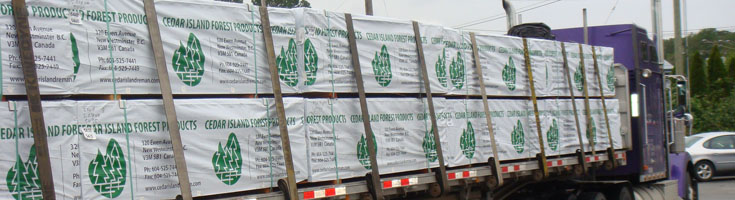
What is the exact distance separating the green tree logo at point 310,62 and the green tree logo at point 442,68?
1.44 m

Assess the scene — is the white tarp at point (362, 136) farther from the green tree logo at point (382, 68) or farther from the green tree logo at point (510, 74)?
the green tree logo at point (510, 74)

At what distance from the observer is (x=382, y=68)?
20.0 ft

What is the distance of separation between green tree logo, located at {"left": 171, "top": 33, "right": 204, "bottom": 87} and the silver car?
17.5 metres

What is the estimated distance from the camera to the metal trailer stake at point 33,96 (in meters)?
3.91

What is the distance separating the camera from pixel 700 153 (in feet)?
64.8

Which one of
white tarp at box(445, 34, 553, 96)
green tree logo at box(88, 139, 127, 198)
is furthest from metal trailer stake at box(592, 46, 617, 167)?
green tree logo at box(88, 139, 127, 198)

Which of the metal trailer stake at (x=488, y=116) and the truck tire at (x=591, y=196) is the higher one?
the metal trailer stake at (x=488, y=116)

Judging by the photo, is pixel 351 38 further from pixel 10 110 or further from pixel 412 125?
pixel 10 110

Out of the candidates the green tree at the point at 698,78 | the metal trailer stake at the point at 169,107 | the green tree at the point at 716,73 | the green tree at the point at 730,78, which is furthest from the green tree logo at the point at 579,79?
the green tree at the point at 698,78

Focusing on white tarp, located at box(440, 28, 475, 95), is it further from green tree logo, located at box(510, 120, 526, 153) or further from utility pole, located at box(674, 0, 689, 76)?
utility pole, located at box(674, 0, 689, 76)

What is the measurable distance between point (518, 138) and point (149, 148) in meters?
4.23

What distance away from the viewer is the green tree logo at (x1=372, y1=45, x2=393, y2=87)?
238 inches

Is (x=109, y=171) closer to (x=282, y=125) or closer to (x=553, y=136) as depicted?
(x=282, y=125)

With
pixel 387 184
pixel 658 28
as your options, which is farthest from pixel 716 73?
pixel 387 184
